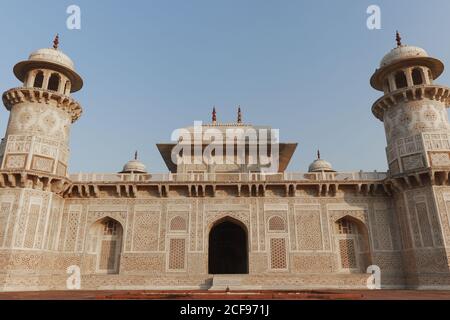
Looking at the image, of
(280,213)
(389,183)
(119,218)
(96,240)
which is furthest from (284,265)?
(96,240)

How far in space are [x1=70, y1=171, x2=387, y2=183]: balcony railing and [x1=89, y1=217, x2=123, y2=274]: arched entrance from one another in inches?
91.4

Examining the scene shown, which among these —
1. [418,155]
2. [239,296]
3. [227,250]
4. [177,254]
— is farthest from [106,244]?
[418,155]

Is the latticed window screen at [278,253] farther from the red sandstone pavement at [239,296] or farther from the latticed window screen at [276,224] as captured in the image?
the red sandstone pavement at [239,296]

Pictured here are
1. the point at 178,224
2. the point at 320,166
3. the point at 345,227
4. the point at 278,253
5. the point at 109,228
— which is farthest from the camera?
the point at 320,166

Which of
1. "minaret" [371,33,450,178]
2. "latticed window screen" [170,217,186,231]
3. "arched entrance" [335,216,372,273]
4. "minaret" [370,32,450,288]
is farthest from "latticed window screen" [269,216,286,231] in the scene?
"minaret" [371,33,450,178]

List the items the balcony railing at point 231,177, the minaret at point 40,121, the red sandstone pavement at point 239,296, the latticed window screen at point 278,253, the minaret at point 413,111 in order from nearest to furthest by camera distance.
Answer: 1. the red sandstone pavement at point 239,296
2. the minaret at point 40,121
3. the minaret at point 413,111
4. the latticed window screen at point 278,253
5. the balcony railing at point 231,177

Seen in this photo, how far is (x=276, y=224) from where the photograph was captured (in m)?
16.4

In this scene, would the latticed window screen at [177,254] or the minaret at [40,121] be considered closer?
the minaret at [40,121]

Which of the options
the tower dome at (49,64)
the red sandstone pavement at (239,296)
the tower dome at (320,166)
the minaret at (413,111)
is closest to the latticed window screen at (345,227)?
the minaret at (413,111)

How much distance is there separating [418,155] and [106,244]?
16415mm

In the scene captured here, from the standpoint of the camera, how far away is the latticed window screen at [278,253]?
618 inches

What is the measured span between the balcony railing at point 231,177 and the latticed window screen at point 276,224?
6.69 feet

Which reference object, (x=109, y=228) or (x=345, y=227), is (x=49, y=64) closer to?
(x=109, y=228)

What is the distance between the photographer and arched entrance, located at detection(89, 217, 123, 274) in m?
16.5
